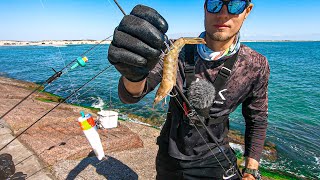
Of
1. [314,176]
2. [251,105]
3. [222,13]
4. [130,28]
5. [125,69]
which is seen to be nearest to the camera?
[130,28]

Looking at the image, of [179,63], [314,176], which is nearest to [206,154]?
[179,63]

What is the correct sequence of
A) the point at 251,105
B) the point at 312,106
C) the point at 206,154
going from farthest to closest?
1. the point at 312,106
2. the point at 251,105
3. the point at 206,154

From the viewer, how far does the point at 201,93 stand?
2.92 meters

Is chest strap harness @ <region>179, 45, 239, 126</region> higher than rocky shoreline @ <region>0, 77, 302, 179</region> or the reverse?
higher

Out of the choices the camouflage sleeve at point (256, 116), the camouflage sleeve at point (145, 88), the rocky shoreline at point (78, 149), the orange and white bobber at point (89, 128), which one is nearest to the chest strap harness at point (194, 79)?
the camouflage sleeve at point (145, 88)

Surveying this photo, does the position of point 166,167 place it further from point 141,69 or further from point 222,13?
point 222,13

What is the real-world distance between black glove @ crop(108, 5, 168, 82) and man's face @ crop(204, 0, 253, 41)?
3.43 ft

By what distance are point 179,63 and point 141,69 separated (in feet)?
3.01

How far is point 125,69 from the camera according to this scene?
Answer: 7.29 feet

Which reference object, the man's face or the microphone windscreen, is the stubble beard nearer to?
the man's face

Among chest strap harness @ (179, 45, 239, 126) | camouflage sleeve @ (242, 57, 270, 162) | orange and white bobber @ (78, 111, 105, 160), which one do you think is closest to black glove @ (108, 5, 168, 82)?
chest strap harness @ (179, 45, 239, 126)

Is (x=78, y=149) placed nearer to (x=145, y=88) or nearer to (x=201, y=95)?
(x=145, y=88)

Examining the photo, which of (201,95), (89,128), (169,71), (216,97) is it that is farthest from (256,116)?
(89,128)

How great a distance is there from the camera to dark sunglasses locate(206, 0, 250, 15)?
9.40 ft
